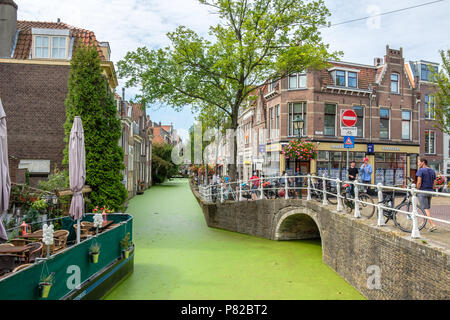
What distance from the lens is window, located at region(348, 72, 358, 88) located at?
79.4 ft

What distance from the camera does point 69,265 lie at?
5984 millimetres

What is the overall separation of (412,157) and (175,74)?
63.6 ft

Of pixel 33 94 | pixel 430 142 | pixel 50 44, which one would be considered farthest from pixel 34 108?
pixel 430 142

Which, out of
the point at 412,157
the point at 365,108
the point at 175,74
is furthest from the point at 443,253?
the point at 412,157

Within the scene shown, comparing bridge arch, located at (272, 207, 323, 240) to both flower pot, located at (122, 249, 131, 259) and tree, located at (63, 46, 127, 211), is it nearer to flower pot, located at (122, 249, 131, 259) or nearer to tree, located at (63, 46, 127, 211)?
flower pot, located at (122, 249, 131, 259)

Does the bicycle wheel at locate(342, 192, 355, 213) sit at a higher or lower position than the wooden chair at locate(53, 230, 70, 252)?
higher

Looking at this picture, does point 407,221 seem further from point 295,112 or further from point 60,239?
point 295,112

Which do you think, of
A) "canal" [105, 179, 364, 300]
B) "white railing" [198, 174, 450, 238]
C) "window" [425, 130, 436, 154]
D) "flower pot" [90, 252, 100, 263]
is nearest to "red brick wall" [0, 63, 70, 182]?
"canal" [105, 179, 364, 300]

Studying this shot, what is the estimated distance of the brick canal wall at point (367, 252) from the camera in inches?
208

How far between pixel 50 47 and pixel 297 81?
604 inches

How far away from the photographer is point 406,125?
83.4 feet

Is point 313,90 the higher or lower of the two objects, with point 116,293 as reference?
higher
